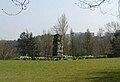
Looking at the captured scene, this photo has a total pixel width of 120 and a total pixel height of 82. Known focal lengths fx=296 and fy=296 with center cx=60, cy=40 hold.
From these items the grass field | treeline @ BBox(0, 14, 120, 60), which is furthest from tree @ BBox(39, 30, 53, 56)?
the grass field

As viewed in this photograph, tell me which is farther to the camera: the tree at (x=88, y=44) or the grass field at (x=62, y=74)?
the tree at (x=88, y=44)

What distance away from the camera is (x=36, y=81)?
12977 mm

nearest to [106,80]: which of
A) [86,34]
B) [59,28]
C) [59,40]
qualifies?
[59,40]

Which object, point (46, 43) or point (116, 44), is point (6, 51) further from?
point (116, 44)

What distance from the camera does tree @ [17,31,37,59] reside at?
53281 mm

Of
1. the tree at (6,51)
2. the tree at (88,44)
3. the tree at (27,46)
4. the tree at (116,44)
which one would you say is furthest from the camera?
the tree at (88,44)

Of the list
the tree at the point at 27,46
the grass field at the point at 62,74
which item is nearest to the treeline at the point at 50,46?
the tree at the point at 27,46

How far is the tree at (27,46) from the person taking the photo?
53281 mm

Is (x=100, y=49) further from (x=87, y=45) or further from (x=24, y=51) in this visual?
(x=24, y=51)

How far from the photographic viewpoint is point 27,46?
53.9 m

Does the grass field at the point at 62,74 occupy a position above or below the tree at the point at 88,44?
below

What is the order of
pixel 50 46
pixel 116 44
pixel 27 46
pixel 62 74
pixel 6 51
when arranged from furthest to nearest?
pixel 50 46 → pixel 27 46 → pixel 6 51 → pixel 116 44 → pixel 62 74

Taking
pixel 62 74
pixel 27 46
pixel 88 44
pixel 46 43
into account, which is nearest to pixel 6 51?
pixel 27 46

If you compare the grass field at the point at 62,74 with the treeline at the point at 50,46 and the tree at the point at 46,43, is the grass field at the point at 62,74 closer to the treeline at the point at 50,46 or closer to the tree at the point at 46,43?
the treeline at the point at 50,46
